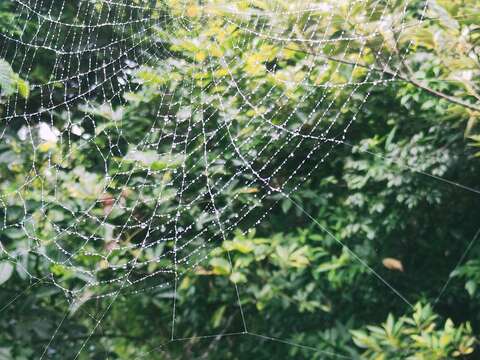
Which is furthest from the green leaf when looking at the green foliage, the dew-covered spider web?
the green foliage

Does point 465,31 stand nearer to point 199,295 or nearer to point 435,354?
point 435,354

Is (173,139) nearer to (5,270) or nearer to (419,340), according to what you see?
(5,270)

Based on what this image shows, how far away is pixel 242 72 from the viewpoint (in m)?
1.87

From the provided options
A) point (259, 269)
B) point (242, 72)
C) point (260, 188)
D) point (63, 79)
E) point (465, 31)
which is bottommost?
point (259, 269)

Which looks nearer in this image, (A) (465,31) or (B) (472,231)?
(A) (465,31)

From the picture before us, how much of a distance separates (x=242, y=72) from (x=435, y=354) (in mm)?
1053

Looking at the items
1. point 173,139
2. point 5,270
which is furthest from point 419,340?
point 5,270

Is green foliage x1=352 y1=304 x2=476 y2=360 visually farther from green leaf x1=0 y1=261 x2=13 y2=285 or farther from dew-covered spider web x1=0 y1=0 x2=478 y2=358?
green leaf x1=0 y1=261 x2=13 y2=285

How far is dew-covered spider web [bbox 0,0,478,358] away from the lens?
176 centimetres

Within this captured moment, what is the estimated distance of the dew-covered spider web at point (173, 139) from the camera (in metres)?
1.76

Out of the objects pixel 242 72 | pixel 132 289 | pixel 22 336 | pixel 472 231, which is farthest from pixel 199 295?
pixel 472 231

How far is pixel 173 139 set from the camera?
1.85 m

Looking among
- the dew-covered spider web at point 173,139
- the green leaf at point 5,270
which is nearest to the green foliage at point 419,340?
the dew-covered spider web at point 173,139

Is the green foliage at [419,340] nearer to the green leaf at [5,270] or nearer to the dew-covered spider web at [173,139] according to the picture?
the dew-covered spider web at [173,139]
